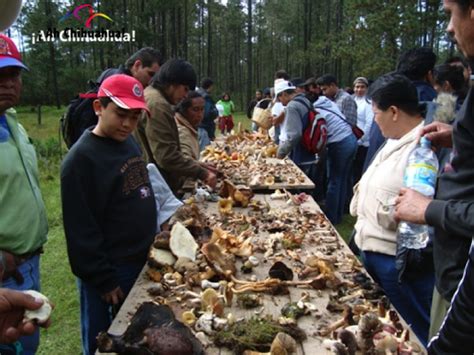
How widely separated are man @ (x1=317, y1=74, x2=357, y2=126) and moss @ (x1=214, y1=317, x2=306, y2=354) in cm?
634

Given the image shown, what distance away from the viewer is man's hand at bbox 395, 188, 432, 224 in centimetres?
165

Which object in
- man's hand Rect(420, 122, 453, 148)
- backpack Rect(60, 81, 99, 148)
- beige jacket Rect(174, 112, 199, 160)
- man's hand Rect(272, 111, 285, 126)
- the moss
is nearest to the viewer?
the moss

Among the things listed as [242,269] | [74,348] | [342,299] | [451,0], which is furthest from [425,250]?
[74,348]

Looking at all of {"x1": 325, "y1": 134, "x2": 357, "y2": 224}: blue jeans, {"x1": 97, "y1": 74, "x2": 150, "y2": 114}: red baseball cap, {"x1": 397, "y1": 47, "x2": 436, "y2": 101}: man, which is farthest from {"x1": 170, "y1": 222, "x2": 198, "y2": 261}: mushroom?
{"x1": 325, "y1": 134, "x2": 357, "y2": 224}: blue jeans

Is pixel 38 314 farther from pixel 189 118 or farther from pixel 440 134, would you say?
pixel 189 118

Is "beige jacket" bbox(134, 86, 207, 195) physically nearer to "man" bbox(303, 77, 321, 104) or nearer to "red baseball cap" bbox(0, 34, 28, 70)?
"red baseball cap" bbox(0, 34, 28, 70)

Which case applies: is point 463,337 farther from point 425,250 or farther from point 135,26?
point 135,26

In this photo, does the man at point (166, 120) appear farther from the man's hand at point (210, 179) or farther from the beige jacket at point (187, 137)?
the beige jacket at point (187, 137)

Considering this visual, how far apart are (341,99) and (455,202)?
673 cm

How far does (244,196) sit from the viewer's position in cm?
417

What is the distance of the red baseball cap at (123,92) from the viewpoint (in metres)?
2.61

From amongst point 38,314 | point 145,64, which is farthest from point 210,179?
point 38,314

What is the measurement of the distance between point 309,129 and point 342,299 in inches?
175

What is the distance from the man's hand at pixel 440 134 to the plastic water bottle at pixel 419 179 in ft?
0.17
